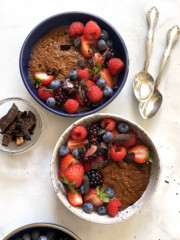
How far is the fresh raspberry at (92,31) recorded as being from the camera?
187cm

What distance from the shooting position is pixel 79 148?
1.79 m

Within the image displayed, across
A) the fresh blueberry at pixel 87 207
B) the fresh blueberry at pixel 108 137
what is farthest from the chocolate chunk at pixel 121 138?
the fresh blueberry at pixel 87 207

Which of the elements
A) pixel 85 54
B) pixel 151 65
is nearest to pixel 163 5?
pixel 151 65

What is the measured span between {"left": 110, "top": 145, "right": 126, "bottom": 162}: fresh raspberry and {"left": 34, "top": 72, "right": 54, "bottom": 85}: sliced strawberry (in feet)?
1.85

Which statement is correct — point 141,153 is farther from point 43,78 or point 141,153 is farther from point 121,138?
point 43,78

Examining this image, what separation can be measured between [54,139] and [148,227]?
2.77 feet

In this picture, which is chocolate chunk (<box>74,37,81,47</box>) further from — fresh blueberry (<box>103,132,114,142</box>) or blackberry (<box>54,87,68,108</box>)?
fresh blueberry (<box>103,132,114,142</box>)

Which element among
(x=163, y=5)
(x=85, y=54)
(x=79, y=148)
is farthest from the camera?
(x=163, y=5)

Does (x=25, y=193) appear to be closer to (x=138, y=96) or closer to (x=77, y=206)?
(x=77, y=206)

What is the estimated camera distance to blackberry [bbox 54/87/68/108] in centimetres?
185

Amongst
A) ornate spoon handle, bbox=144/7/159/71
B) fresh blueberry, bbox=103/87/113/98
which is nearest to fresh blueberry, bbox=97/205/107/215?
fresh blueberry, bbox=103/87/113/98

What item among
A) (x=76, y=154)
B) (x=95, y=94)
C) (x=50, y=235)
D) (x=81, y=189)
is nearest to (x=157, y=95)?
(x=95, y=94)

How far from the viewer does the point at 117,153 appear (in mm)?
1809

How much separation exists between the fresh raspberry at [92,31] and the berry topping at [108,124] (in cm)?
52
